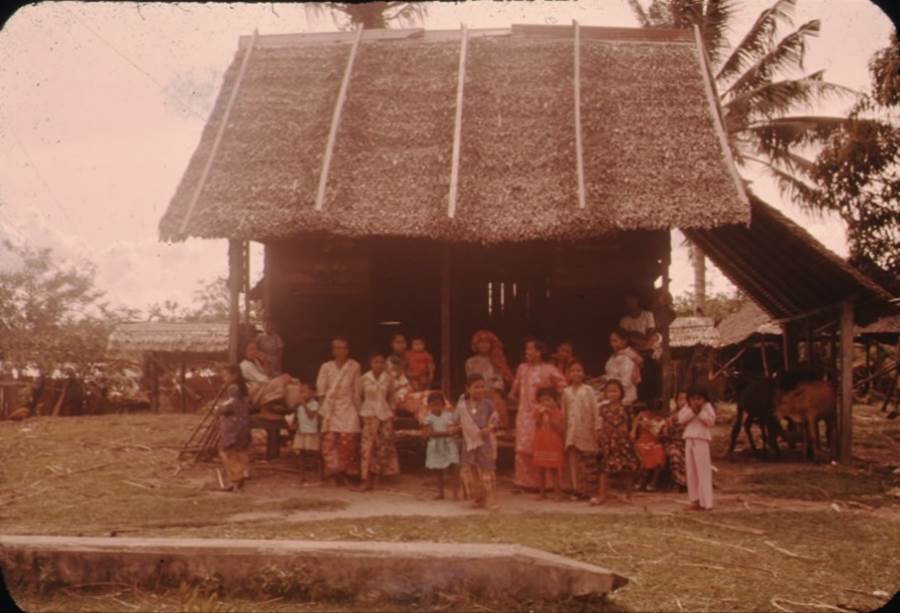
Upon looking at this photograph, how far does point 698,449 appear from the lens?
8594 mm

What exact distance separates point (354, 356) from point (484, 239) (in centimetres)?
328

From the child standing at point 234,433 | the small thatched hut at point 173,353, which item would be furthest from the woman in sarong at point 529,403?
the small thatched hut at point 173,353

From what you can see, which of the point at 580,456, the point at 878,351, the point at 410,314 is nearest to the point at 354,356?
the point at 410,314

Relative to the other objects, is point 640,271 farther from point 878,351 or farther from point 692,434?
point 878,351

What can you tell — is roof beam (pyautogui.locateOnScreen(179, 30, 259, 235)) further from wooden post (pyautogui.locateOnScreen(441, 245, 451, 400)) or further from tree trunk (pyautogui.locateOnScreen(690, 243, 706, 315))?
tree trunk (pyautogui.locateOnScreen(690, 243, 706, 315))

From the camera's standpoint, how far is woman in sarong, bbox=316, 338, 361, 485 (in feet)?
32.9

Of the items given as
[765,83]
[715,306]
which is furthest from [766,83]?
[715,306]

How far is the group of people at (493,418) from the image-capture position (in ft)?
29.5

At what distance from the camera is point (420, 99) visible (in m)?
12.0

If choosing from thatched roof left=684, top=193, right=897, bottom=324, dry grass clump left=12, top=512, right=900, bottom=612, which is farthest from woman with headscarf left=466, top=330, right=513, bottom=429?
thatched roof left=684, top=193, right=897, bottom=324

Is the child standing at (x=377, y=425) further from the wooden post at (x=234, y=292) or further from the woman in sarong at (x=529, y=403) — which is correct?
the wooden post at (x=234, y=292)

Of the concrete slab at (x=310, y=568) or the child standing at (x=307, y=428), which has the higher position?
the child standing at (x=307, y=428)

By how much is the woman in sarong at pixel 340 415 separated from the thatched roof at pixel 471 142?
158cm

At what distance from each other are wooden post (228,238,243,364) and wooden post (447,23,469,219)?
278 cm
